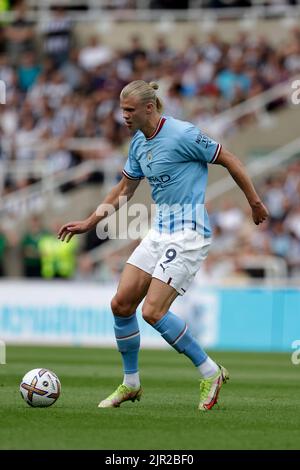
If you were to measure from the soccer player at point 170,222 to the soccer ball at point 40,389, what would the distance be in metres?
0.77

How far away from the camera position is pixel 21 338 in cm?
2291

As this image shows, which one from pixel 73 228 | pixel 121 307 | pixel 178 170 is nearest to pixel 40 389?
pixel 121 307

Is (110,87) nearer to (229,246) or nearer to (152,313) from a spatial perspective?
(229,246)

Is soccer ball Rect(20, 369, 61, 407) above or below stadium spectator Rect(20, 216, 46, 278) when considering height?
below

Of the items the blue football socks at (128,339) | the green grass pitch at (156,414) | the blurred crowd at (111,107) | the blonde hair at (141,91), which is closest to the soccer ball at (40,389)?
the green grass pitch at (156,414)

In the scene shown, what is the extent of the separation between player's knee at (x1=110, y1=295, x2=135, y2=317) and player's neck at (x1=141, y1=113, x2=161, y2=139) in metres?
1.36

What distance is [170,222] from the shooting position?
10359 mm

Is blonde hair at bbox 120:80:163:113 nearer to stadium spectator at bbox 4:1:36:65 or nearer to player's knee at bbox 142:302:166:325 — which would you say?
player's knee at bbox 142:302:166:325

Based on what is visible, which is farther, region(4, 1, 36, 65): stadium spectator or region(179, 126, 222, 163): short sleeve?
region(4, 1, 36, 65): stadium spectator

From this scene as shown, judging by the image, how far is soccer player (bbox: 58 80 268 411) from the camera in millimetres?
10172

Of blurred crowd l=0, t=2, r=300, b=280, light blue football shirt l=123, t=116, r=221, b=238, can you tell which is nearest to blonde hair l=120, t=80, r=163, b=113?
light blue football shirt l=123, t=116, r=221, b=238

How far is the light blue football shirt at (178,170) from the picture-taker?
10.3 metres

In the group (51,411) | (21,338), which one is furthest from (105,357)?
(51,411)

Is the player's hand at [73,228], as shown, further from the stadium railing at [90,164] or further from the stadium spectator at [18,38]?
the stadium spectator at [18,38]
